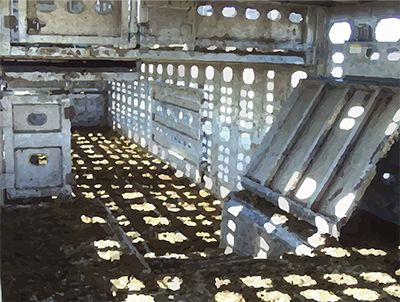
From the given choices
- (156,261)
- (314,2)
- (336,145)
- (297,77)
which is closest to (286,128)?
(297,77)

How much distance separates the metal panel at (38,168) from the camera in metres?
5.27

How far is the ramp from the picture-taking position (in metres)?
3.34

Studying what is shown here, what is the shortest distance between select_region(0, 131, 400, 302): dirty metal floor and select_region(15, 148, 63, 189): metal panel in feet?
1.82

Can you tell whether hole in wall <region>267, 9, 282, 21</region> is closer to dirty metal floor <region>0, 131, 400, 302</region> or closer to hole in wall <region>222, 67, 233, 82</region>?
hole in wall <region>222, 67, 233, 82</region>

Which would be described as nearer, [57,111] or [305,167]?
[305,167]

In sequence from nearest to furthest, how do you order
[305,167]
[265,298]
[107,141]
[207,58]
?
[265,298] < [305,167] < [207,58] < [107,141]

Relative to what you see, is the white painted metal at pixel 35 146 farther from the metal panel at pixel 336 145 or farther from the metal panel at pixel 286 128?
the metal panel at pixel 336 145

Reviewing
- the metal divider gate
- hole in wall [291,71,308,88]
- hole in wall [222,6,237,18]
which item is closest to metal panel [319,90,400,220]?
hole in wall [291,71,308,88]

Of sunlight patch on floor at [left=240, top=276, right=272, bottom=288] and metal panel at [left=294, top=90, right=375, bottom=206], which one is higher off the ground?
metal panel at [left=294, top=90, right=375, bottom=206]

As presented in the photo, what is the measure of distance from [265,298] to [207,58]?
2.52 meters

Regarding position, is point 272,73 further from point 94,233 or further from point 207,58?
point 94,233

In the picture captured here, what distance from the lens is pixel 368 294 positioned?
7.27 ft

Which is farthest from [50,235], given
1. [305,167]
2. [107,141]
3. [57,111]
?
[107,141]

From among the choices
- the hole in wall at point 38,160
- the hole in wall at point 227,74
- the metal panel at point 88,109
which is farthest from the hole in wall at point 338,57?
the metal panel at point 88,109
